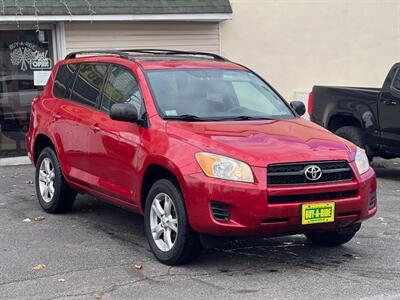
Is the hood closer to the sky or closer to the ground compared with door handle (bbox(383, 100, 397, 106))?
closer to the sky

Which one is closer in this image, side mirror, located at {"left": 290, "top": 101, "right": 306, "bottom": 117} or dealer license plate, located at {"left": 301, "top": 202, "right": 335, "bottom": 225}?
dealer license plate, located at {"left": 301, "top": 202, "right": 335, "bottom": 225}

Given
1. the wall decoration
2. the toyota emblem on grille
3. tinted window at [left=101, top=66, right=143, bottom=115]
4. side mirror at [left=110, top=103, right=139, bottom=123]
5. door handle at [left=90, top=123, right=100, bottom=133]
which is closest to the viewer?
the toyota emblem on grille

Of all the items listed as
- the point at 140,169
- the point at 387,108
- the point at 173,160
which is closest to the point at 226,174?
the point at 173,160

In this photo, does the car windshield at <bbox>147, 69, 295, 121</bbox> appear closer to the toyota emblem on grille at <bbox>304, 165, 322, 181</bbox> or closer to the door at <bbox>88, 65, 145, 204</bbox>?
the door at <bbox>88, 65, 145, 204</bbox>

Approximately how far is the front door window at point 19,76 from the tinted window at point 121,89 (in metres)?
5.74

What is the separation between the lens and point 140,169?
241 inches

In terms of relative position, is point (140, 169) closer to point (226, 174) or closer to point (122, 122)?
point (122, 122)

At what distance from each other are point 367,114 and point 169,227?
19.1 ft

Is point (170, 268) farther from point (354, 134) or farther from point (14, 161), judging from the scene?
point (14, 161)

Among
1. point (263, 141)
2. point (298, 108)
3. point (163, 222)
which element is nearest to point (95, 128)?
point (163, 222)

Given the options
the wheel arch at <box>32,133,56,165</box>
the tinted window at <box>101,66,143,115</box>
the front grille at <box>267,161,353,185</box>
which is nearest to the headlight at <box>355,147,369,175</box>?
the front grille at <box>267,161,353,185</box>

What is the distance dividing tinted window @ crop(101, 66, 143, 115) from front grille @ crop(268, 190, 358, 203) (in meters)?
1.73

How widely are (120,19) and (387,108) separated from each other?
4990 millimetres

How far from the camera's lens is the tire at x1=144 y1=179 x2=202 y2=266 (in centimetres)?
563
